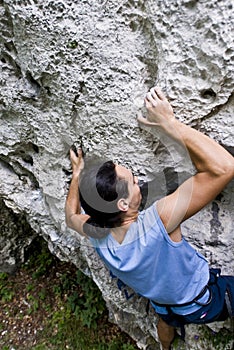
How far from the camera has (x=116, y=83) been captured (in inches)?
64.9

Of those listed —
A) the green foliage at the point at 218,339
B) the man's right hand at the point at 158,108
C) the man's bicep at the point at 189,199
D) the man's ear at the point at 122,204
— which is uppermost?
the man's right hand at the point at 158,108

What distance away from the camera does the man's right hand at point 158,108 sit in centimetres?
154

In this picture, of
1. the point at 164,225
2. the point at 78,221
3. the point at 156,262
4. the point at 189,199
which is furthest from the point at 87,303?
the point at 189,199

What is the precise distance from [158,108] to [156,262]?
2.02 feet

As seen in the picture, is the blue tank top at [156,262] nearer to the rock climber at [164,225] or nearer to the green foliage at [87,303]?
the rock climber at [164,225]

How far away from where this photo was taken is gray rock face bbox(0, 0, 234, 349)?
1.46 metres

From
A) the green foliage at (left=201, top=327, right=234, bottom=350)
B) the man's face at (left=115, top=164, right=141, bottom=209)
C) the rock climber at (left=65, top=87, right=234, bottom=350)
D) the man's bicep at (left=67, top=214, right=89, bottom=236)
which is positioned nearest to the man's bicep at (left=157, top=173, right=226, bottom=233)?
the rock climber at (left=65, top=87, right=234, bottom=350)

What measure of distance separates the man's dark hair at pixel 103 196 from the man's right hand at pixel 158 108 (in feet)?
0.86

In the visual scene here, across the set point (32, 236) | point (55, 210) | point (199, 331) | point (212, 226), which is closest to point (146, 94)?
point (212, 226)

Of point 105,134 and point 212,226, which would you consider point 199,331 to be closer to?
point 212,226

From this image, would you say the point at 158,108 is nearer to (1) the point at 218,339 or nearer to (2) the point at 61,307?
(1) the point at 218,339

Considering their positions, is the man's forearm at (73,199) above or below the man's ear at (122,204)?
below

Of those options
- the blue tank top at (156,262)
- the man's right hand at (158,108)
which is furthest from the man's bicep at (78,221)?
the man's right hand at (158,108)

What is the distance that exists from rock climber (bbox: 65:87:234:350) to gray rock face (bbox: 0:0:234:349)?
0.38ft
